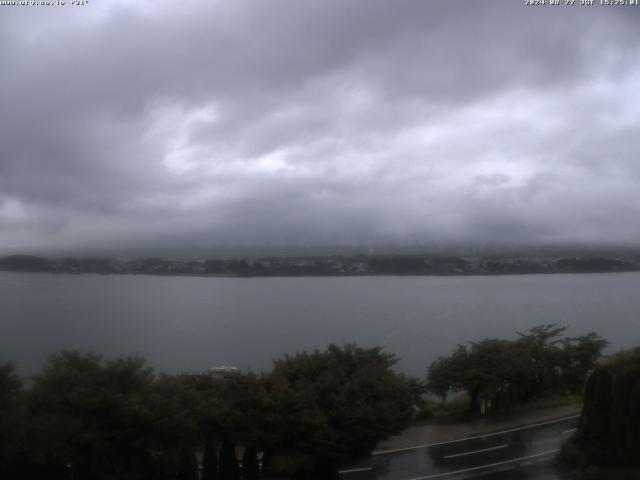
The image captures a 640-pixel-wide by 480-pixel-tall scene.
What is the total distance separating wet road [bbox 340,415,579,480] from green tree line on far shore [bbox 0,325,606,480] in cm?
182

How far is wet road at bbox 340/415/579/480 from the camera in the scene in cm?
1464

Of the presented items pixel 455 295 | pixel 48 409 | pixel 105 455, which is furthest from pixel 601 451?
pixel 455 295

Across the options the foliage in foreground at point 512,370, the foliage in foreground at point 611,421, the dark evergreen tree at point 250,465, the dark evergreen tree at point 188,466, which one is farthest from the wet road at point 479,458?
the dark evergreen tree at point 188,466

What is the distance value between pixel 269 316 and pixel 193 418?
39684mm

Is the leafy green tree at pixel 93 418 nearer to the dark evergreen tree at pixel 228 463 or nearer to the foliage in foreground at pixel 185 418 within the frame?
the foliage in foreground at pixel 185 418

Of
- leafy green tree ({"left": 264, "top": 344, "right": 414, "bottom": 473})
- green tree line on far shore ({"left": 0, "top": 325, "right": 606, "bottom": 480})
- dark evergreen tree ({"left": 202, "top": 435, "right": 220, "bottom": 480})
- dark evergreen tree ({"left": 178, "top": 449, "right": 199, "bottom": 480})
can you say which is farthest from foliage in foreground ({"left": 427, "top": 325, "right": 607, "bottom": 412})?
dark evergreen tree ({"left": 178, "top": 449, "right": 199, "bottom": 480})

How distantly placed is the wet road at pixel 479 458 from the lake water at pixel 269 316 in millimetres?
13610

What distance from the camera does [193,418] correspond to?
12.4 metres

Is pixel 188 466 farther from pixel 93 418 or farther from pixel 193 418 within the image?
pixel 93 418

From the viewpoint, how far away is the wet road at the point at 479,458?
14.6 m

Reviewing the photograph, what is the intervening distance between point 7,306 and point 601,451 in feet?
119

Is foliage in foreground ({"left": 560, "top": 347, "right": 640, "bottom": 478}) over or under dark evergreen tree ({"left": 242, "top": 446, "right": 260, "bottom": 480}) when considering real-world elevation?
over

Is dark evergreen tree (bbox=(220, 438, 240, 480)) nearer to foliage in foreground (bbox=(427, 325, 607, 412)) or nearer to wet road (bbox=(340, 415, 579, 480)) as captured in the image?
wet road (bbox=(340, 415, 579, 480))

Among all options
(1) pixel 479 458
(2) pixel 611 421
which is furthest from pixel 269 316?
(2) pixel 611 421
